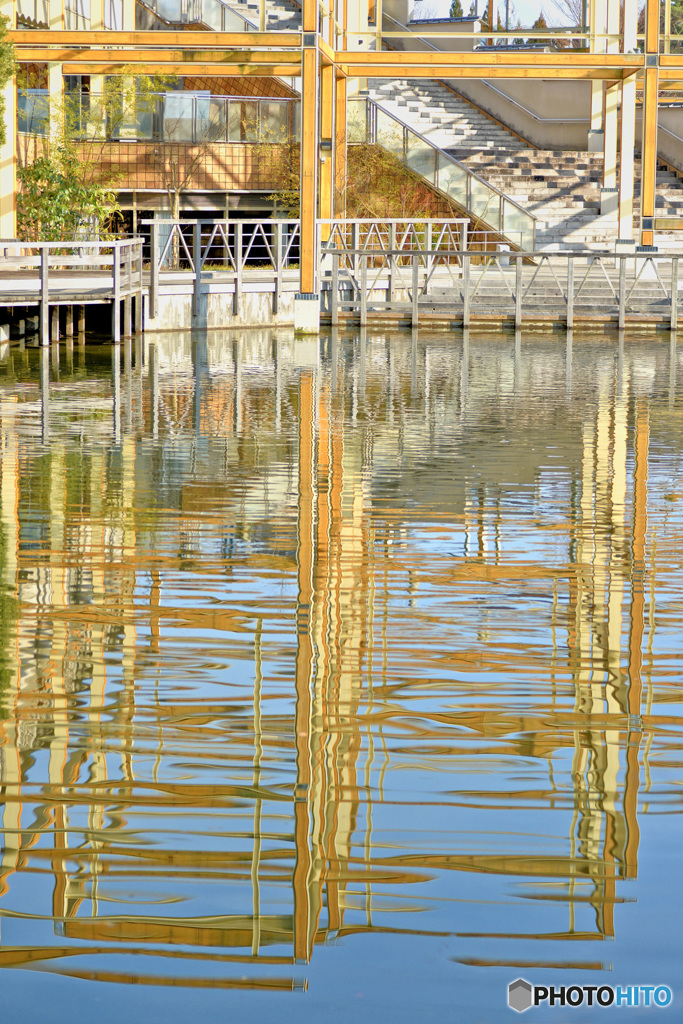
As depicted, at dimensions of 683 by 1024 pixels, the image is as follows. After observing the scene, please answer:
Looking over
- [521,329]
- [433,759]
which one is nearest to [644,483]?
[433,759]

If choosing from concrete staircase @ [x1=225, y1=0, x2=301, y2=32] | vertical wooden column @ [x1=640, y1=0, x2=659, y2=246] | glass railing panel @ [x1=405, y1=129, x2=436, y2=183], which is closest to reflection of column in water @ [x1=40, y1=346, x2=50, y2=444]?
vertical wooden column @ [x1=640, y1=0, x2=659, y2=246]

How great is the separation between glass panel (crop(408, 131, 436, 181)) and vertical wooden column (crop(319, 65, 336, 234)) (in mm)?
5002

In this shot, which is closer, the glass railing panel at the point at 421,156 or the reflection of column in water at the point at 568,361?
the reflection of column in water at the point at 568,361

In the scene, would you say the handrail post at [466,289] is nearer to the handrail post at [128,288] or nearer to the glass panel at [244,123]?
the handrail post at [128,288]

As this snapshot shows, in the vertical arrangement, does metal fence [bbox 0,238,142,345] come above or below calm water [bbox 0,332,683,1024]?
above

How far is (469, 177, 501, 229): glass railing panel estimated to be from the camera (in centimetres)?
2631

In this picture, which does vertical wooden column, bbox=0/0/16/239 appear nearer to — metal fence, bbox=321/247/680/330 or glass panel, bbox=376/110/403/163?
metal fence, bbox=321/247/680/330

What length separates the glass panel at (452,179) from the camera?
1044 inches

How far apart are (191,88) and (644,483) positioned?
90.3ft

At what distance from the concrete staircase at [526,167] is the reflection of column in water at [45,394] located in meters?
13.5

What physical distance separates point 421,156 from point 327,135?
5.59m

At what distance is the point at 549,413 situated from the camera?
11586 mm

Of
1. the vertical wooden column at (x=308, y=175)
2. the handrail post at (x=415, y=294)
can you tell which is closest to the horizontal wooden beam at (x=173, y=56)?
the vertical wooden column at (x=308, y=175)

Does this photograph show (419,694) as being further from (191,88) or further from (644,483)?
(191,88)
